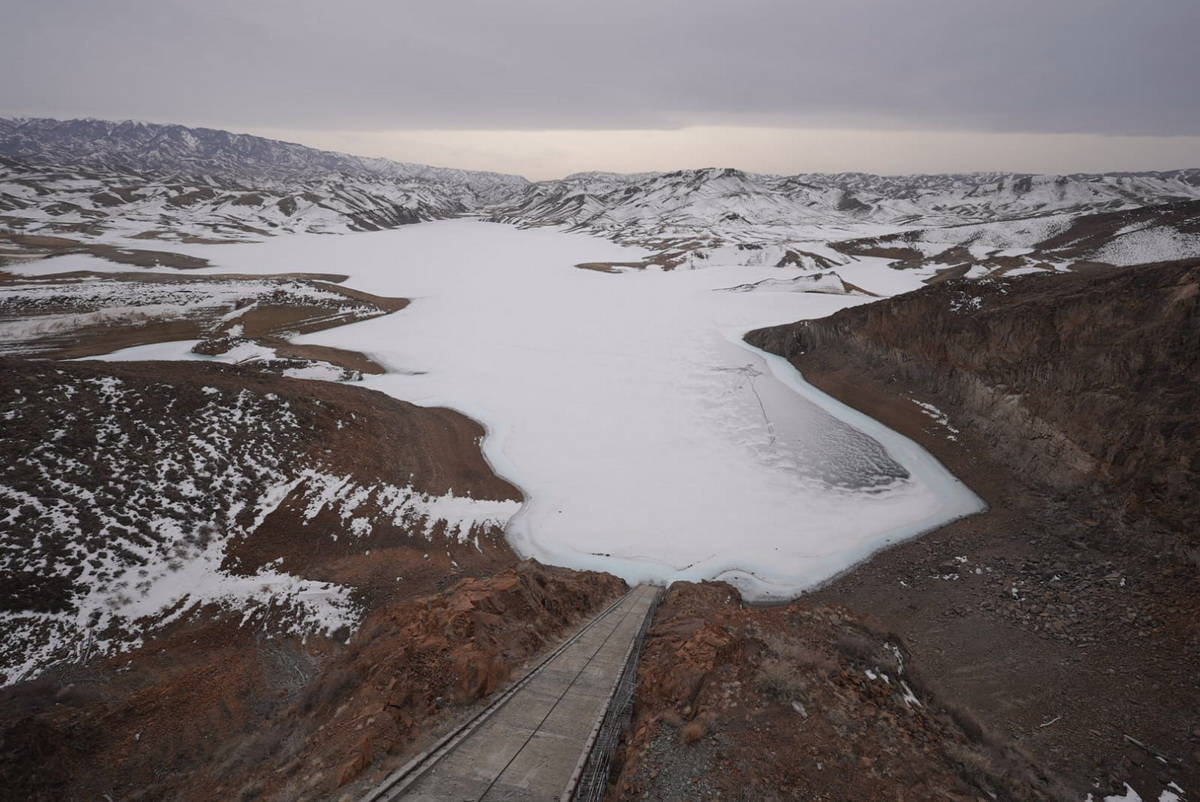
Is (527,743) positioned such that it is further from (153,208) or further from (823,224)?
(823,224)

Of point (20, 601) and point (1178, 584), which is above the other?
point (1178, 584)

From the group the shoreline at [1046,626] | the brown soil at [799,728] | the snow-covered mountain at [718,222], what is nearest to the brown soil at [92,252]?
the snow-covered mountain at [718,222]

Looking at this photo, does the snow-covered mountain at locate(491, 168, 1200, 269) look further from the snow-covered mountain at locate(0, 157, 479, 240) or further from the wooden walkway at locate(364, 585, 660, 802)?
the wooden walkway at locate(364, 585, 660, 802)

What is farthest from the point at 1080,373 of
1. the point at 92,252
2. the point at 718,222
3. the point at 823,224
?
the point at 823,224

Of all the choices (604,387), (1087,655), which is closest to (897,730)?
(1087,655)

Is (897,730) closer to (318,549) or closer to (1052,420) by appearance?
(318,549)

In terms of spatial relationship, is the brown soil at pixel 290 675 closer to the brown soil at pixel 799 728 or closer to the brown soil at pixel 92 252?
the brown soil at pixel 799 728
